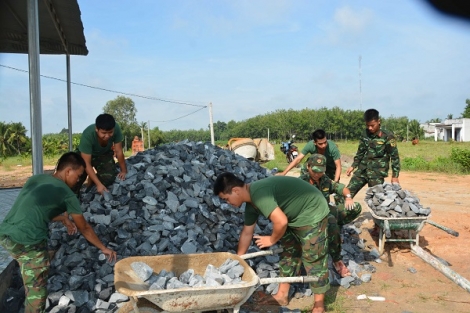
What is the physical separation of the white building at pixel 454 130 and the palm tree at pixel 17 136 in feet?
125

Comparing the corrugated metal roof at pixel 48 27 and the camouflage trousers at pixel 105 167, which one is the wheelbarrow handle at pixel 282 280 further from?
the corrugated metal roof at pixel 48 27

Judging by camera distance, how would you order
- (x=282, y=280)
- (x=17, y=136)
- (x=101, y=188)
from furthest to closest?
(x=17, y=136) < (x=101, y=188) < (x=282, y=280)

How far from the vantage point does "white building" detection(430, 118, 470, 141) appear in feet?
135

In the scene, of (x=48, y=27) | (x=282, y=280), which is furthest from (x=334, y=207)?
(x=48, y=27)

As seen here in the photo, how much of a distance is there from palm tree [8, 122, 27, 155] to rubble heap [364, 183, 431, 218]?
3228 cm

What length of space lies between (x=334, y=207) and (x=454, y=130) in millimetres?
51727

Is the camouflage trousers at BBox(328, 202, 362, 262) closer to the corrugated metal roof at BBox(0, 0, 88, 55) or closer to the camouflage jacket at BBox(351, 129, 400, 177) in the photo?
the camouflage jacket at BBox(351, 129, 400, 177)

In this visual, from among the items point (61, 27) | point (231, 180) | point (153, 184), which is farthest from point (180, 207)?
point (61, 27)

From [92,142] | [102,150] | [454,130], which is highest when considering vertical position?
[454,130]

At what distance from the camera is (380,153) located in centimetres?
645

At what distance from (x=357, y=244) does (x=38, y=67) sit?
5.39 meters

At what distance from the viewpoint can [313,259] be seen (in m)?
4.05

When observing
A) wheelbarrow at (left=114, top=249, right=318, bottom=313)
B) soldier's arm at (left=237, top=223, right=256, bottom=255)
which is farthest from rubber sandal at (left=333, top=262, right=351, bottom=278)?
wheelbarrow at (left=114, top=249, right=318, bottom=313)

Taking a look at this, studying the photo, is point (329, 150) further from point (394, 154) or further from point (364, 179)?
point (394, 154)
